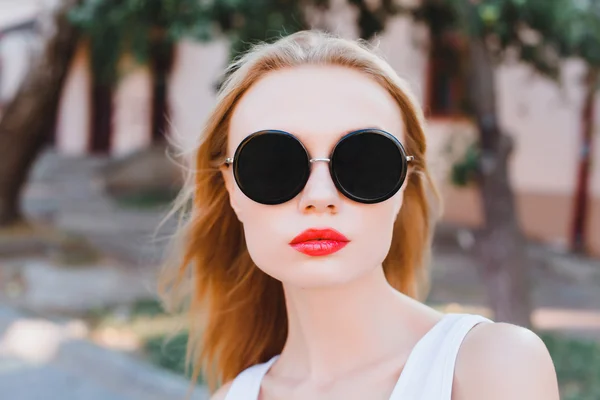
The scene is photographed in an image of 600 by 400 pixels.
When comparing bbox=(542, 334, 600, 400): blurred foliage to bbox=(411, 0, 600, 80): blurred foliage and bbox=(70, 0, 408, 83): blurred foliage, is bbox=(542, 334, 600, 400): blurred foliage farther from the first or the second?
bbox=(70, 0, 408, 83): blurred foliage

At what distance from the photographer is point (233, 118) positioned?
1.51 m

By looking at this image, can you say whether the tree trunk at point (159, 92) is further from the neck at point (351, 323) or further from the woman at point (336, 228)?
the neck at point (351, 323)

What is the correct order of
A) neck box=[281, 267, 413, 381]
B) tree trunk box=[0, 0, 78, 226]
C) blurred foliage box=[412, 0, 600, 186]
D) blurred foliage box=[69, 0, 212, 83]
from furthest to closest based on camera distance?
tree trunk box=[0, 0, 78, 226]
blurred foliage box=[412, 0, 600, 186]
blurred foliage box=[69, 0, 212, 83]
neck box=[281, 267, 413, 381]

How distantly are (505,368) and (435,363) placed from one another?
140mm

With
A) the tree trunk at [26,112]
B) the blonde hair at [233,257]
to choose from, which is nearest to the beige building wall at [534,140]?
the tree trunk at [26,112]

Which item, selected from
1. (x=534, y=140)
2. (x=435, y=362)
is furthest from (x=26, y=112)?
(x=435, y=362)

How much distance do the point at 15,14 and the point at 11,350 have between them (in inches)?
676

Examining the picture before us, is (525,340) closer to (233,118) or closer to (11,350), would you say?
(233,118)

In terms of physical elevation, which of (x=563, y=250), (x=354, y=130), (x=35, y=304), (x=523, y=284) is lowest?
(x=563, y=250)

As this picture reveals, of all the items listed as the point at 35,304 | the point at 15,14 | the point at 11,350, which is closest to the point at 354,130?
the point at 11,350

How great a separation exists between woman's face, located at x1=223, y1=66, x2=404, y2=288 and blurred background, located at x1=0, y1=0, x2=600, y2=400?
34 cm

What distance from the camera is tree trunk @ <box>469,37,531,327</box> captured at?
4648 mm

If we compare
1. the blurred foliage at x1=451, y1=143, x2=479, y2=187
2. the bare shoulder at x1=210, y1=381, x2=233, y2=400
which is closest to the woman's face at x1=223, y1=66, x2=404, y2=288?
the bare shoulder at x1=210, y1=381, x2=233, y2=400

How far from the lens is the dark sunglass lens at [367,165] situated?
1328mm
